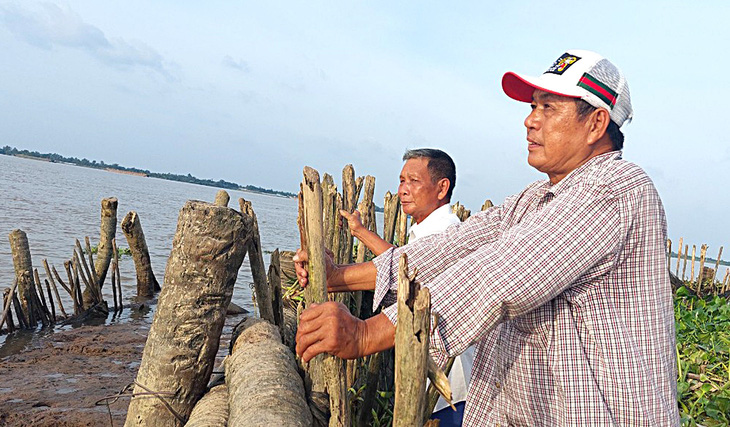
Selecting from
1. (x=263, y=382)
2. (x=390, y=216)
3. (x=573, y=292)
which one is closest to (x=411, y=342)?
(x=573, y=292)

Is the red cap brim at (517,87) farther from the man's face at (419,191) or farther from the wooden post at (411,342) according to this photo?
the man's face at (419,191)

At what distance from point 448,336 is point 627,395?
1.84 feet

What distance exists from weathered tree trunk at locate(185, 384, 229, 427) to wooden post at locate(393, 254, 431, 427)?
148cm

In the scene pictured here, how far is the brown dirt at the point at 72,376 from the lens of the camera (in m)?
5.51

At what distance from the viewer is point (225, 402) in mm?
3018

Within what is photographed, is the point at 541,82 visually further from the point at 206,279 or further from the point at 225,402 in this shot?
the point at 225,402

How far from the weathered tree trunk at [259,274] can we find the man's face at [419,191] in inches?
43.0

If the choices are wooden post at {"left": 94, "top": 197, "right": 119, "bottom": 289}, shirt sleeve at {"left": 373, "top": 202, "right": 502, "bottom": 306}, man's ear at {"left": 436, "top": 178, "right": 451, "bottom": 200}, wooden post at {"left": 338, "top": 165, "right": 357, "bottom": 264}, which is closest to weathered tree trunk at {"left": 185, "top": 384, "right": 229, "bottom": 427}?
shirt sleeve at {"left": 373, "top": 202, "right": 502, "bottom": 306}

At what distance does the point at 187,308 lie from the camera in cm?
305

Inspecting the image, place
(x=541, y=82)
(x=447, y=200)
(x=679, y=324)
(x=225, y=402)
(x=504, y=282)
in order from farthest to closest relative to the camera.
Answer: (x=679, y=324)
(x=447, y=200)
(x=225, y=402)
(x=541, y=82)
(x=504, y=282)

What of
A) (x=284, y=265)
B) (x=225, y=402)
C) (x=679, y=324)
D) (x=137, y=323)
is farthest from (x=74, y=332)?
(x=679, y=324)

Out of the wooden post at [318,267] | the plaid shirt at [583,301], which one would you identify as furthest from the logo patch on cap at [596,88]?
the wooden post at [318,267]

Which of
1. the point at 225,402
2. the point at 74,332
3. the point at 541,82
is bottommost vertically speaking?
the point at 74,332

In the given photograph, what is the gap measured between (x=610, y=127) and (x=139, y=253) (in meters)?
11.0
